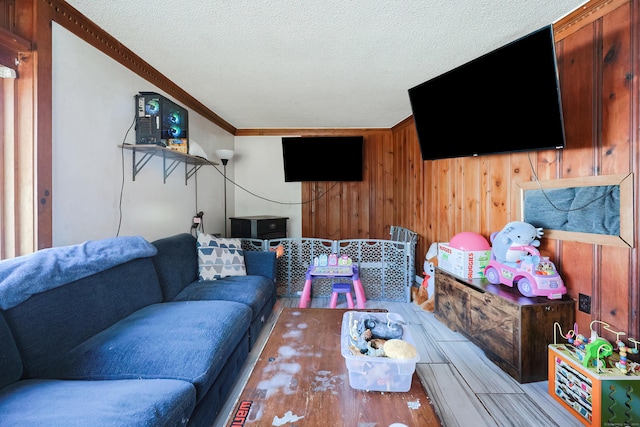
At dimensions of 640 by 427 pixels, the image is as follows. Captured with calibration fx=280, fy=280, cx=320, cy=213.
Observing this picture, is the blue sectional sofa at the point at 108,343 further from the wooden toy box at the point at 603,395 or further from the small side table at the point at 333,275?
the wooden toy box at the point at 603,395

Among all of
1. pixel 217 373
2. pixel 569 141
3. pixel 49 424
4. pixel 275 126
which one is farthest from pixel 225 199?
pixel 569 141

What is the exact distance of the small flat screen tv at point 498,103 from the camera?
5.21 ft

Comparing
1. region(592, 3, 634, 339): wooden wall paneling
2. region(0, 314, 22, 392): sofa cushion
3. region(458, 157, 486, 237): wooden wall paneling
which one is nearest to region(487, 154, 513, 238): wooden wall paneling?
region(458, 157, 486, 237): wooden wall paneling

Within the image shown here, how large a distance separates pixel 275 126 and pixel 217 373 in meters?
3.64

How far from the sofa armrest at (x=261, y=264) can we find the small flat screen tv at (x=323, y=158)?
187 centimetres

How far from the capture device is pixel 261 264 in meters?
2.78

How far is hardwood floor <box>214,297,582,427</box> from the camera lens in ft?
4.75

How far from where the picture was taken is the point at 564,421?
1427mm

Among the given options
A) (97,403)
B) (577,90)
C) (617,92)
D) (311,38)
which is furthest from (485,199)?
(97,403)

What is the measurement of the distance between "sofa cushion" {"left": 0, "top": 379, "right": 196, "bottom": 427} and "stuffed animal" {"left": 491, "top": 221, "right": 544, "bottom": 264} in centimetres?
206

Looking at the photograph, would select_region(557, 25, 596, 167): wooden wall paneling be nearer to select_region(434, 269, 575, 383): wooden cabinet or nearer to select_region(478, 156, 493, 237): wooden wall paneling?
select_region(478, 156, 493, 237): wooden wall paneling

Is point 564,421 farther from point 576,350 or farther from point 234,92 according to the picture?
point 234,92

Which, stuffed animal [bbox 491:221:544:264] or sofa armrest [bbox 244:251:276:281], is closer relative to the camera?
stuffed animal [bbox 491:221:544:264]

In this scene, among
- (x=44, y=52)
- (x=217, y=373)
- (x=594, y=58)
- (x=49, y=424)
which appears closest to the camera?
(x=49, y=424)
